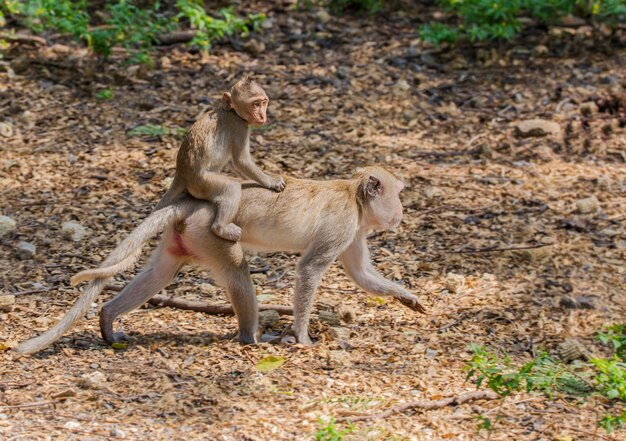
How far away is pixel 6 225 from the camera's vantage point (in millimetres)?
8594

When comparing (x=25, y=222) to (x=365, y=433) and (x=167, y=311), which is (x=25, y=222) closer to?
(x=167, y=311)

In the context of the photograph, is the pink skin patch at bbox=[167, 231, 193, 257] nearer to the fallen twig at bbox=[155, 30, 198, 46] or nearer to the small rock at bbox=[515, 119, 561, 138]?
the small rock at bbox=[515, 119, 561, 138]

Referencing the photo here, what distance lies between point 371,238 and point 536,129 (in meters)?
2.84

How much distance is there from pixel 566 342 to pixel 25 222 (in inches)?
186

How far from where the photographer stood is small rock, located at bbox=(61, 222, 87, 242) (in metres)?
8.58

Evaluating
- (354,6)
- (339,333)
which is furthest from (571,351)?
(354,6)

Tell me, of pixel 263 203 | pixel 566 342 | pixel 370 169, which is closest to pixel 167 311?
pixel 263 203

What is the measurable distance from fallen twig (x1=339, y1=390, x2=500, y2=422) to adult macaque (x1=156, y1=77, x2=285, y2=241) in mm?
1530

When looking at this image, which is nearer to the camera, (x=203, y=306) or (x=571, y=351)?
(x=571, y=351)

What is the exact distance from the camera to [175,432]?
18.2 ft

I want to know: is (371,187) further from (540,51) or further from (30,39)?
(30,39)

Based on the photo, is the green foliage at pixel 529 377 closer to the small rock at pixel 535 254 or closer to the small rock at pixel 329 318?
the small rock at pixel 329 318

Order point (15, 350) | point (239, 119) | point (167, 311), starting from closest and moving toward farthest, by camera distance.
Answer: point (15, 350) → point (239, 119) → point (167, 311)

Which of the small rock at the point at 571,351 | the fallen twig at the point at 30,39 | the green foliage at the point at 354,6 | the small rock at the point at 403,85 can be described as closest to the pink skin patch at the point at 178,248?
the small rock at the point at 571,351
